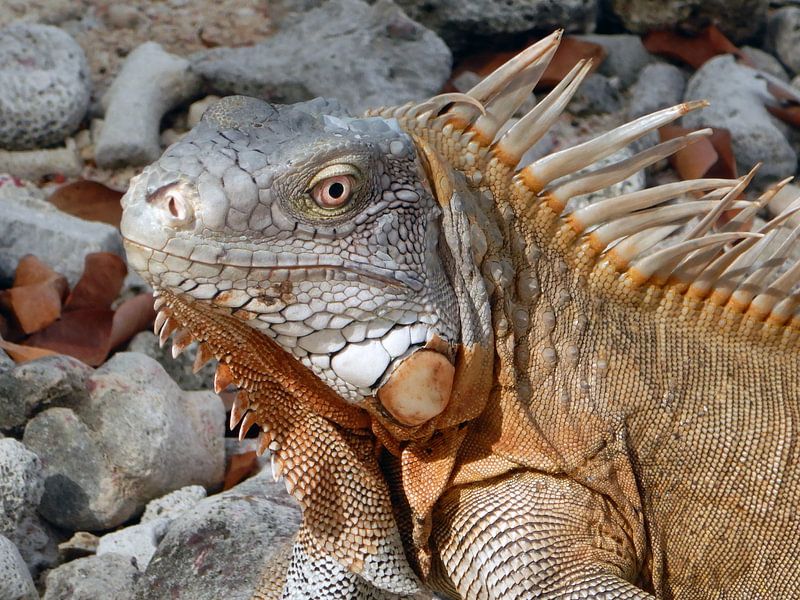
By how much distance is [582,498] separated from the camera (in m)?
A: 2.98

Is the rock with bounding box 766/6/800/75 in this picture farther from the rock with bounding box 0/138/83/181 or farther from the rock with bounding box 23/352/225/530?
the rock with bounding box 23/352/225/530

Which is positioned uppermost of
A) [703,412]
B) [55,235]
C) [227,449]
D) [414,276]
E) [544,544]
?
[414,276]

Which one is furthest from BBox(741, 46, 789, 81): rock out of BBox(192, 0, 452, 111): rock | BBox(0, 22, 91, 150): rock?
BBox(0, 22, 91, 150): rock

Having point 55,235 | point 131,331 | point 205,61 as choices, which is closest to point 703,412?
point 131,331

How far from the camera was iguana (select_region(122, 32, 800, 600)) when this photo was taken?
8.55 ft

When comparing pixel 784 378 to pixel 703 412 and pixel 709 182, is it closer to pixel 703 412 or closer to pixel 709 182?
pixel 703 412

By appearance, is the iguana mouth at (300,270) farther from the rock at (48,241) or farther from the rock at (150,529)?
the rock at (48,241)

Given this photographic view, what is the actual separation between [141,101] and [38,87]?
1.99 feet

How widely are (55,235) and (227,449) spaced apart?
155cm

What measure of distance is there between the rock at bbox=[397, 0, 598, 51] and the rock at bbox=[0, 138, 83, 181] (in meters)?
2.57

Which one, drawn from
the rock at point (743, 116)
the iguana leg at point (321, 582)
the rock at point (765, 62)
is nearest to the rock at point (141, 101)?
the rock at point (743, 116)

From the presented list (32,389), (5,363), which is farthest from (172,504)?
(5,363)

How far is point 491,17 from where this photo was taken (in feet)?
24.1

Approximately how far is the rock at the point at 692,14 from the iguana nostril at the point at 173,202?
20.2 feet
